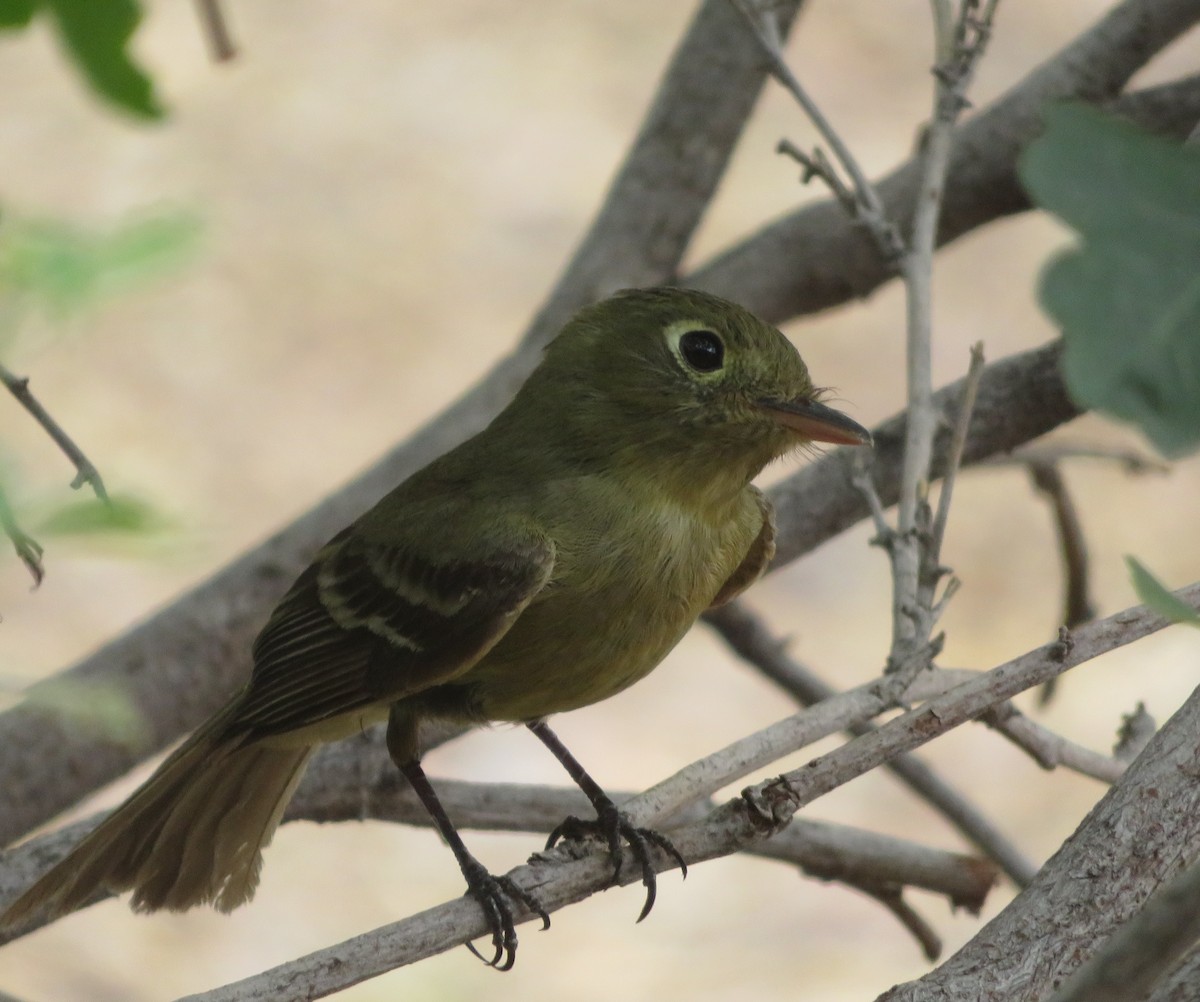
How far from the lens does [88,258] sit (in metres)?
1.66

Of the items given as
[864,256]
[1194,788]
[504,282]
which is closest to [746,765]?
[1194,788]

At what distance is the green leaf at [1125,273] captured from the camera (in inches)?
41.8

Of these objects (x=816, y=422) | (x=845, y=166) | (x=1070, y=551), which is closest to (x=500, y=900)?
(x=816, y=422)

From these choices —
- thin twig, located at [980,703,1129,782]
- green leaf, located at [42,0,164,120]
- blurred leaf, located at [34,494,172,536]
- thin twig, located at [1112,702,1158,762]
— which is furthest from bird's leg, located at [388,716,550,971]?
green leaf, located at [42,0,164,120]

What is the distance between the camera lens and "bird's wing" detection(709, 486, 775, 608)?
3.60 metres

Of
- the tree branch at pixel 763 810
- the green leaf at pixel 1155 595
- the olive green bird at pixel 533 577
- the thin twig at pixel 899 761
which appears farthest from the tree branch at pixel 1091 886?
the thin twig at pixel 899 761

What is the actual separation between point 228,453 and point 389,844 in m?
2.89

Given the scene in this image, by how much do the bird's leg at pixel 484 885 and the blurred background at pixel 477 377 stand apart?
302 cm

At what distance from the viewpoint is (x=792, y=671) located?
184 inches

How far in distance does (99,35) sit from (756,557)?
8.53 ft

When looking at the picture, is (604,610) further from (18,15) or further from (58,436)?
(18,15)

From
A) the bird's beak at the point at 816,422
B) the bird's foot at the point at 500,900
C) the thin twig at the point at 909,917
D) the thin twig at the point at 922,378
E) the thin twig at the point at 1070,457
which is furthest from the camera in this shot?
the thin twig at the point at 1070,457

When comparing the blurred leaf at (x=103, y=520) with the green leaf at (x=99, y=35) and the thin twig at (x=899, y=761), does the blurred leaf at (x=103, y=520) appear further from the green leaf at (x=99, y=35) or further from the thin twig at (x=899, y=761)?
the thin twig at (x=899, y=761)

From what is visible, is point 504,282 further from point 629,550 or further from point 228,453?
point 629,550
